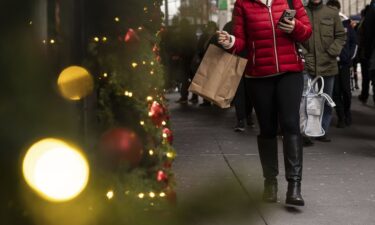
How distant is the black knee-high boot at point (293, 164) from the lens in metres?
4.71

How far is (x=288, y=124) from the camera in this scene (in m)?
4.67

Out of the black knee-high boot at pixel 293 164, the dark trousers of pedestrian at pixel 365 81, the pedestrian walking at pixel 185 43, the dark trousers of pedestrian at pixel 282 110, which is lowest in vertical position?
the dark trousers of pedestrian at pixel 365 81

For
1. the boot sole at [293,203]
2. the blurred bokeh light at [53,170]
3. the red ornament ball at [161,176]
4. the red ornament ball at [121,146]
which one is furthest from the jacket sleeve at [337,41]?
the blurred bokeh light at [53,170]

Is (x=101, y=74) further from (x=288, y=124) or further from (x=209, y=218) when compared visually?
(x=288, y=124)

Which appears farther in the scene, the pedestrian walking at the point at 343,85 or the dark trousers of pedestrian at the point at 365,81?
the dark trousers of pedestrian at the point at 365,81

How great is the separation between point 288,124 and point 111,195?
3586mm

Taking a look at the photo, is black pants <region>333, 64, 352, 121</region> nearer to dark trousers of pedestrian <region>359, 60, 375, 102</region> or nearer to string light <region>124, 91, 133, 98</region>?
dark trousers of pedestrian <region>359, 60, 375, 102</region>

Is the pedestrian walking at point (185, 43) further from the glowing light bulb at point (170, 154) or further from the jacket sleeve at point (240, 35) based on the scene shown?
the jacket sleeve at point (240, 35)

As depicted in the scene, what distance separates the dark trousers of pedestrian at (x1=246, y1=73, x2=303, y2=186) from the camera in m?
4.60

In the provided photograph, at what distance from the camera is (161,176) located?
1.97 m

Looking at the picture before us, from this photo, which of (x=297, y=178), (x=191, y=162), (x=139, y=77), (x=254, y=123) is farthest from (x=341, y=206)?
(x=254, y=123)

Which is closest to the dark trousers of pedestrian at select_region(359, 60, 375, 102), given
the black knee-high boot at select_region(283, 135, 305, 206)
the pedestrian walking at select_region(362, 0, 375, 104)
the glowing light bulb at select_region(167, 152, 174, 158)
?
the pedestrian walking at select_region(362, 0, 375, 104)

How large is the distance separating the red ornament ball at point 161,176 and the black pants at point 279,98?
8.68 feet

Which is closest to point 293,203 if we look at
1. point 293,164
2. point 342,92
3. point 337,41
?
point 293,164
